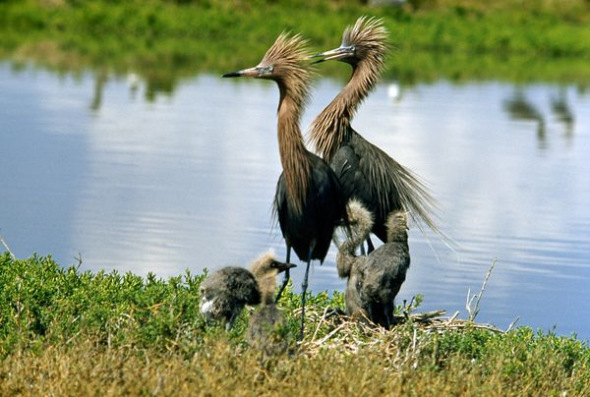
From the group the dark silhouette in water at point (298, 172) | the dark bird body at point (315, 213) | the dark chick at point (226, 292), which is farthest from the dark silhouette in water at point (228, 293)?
the dark bird body at point (315, 213)

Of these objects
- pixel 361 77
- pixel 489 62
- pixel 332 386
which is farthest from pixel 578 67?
pixel 332 386

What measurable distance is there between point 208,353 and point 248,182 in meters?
9.01

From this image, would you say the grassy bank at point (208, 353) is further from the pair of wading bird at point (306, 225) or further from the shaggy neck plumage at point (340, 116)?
the shaggy neck plumage at point (340, 116)

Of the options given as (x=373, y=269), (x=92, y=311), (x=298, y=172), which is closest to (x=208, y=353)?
(x=92, y=311)

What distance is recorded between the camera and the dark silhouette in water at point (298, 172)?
7734mm

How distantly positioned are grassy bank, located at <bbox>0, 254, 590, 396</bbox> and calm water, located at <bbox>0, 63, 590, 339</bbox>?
1758 millimetres

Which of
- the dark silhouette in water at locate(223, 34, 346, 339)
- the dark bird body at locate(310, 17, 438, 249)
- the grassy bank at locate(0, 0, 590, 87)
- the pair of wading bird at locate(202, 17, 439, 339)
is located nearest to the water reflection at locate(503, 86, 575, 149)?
the grassy bank at locate(0, 0, 590, 87)

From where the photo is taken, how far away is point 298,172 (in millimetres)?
7809

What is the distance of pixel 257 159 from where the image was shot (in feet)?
56.4

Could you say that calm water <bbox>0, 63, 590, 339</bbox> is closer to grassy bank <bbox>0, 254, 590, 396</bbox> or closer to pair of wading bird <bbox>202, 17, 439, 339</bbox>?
pair of wading bird <bbox>202, 17, 439, 339</bbox>

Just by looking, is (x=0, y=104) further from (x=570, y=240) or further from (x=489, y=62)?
(x=489, y=62)

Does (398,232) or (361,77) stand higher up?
(361,77)

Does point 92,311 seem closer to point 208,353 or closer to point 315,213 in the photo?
point 208,353

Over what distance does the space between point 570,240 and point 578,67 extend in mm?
24108
